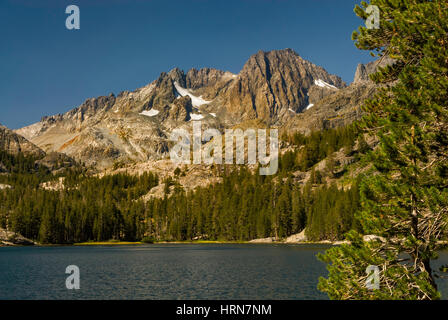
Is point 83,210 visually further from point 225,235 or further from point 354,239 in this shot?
Answer: point 354,239

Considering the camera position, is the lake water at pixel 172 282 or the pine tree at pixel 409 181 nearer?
the pine tree at pixel 409 181

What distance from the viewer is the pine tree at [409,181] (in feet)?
73.8

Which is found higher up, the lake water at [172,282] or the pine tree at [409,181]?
the pine tree at [409,181]

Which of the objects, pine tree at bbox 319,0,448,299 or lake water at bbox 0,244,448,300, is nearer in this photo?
pine tree at bbox 319,0,448,299

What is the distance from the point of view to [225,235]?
628ft

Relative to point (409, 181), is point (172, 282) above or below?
below

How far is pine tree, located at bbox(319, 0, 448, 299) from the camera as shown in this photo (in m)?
22.5

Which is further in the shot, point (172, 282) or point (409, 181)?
point (172, 282)

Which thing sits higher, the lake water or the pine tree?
the pine tree

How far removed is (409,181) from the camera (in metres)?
23.7

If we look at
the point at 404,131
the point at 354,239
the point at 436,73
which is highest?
the point at 436,73
